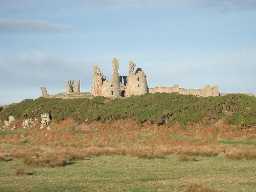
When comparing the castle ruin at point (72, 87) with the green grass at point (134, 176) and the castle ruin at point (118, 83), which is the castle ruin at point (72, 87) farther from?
the green grass at point (134, 176)

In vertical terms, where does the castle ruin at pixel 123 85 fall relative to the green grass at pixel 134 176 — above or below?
above

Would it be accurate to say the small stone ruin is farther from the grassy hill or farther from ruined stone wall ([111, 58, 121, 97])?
ruined stone wall ([111, 58, 121, 97])

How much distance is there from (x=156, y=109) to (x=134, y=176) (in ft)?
139

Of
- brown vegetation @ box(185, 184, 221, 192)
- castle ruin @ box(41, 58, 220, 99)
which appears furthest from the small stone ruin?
brown vegetation @ box(185, 184, 221, 192)

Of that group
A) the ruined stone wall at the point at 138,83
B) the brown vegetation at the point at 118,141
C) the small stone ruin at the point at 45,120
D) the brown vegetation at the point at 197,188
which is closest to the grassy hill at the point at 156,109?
the small stone ruin at the point at 45,120

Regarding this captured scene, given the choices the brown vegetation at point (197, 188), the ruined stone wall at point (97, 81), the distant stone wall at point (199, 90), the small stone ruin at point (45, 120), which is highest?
the ruined stone wall at point (97, 81)

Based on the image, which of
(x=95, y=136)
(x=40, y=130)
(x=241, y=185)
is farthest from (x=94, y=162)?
(x=40, y=130)

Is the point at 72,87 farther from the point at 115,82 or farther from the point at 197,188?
the point at 197,188

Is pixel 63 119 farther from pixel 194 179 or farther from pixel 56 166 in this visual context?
pixel 194 179

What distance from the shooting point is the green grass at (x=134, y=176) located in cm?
2325

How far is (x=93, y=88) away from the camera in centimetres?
9700

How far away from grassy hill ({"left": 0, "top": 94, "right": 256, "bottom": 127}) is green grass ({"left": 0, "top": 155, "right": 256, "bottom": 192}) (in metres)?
28.1

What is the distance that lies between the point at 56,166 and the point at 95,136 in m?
26.9

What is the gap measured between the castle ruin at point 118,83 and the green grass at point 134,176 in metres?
55.9
